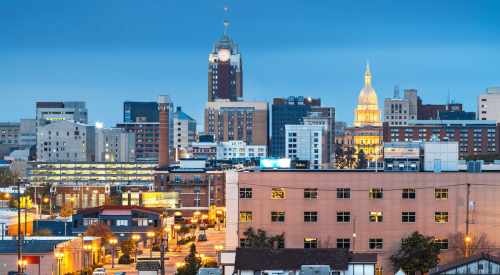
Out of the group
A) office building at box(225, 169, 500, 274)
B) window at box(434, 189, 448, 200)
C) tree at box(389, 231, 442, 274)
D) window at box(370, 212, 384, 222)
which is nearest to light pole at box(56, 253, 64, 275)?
office building at box(225, 169, 500, 274)

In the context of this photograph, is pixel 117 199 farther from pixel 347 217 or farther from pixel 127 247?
pixel 347 217

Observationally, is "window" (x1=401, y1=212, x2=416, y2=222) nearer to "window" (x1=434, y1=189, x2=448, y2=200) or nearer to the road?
"window" (x1=434, y1=189, x2=448, y2=200)

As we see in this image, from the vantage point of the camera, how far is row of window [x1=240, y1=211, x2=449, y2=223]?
266 feet

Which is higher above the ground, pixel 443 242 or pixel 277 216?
pixel 277 216

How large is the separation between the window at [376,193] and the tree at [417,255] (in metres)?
5.89

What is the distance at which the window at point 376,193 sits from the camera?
8162 cm

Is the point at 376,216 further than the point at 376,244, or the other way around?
the point at 376,216

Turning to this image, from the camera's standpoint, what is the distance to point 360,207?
81.8 meters

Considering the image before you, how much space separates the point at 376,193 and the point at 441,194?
742cm

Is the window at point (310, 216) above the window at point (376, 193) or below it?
below

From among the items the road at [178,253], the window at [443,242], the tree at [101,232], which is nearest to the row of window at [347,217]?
the window at [443,242]

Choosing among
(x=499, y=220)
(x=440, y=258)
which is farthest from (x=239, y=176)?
(x=499, y=220)

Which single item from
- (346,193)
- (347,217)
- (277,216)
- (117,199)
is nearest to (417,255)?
(347,217)

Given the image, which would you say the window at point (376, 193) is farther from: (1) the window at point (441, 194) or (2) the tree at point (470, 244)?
(2) the tree at point (470, 244)
